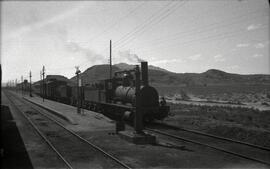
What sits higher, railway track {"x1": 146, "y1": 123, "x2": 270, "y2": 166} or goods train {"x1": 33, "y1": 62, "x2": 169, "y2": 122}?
goods train {"x1": 33, "y1": 62, "x2": 169, "y2": 122}

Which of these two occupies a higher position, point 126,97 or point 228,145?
point 126,97

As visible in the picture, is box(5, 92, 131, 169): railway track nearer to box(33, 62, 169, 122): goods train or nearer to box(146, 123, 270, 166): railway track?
box(33, 62, 169, 122): goods train

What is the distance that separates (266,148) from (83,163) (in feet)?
25.4

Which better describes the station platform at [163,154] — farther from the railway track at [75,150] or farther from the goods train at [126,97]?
the goods train at [126,97]

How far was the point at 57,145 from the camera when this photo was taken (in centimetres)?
1279

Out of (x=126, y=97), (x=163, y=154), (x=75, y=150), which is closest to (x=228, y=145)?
(x=163, y=154)

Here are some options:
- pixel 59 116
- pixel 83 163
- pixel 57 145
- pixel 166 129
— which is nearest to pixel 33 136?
pixel 57 145

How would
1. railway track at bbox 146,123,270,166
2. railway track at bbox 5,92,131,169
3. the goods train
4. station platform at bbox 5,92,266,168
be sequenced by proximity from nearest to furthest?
station platform at bbox 5,92,266,168, railway track at bbox 5,92,131,169, railway track at bbox 146,123,270,166, the goods train

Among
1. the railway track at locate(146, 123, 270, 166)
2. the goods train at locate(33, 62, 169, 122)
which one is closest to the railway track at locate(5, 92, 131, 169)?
the goods train at locate(33, 62, 169, 122)

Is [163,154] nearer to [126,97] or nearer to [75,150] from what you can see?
[75,150]

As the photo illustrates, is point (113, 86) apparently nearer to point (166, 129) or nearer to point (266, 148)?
point (166, 129)

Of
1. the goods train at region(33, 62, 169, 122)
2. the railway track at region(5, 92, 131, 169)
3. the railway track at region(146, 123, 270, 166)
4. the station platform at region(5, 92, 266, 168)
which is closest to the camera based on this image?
the station platform at region(5, 92, 266, 168)

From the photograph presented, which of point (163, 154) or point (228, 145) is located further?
point (228, 145)

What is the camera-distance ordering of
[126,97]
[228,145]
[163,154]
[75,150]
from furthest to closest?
[126,97], [228,145], [75,150], [163,154]
